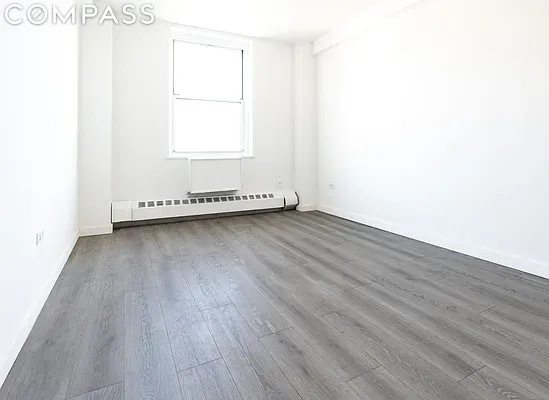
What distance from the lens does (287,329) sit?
1661 millimetres

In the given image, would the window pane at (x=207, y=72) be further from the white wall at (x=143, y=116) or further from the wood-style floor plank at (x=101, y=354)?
the wood-style floor plank at (x=101, y=354)

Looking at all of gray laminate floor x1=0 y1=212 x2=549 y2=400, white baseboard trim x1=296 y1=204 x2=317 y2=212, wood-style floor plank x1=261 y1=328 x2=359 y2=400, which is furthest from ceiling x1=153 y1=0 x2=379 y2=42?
wood-style floor plank x1=261 y1=328 x2=359 y2=400

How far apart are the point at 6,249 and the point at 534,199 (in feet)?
11.1

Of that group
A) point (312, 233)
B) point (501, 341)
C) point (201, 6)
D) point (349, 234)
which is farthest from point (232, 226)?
point (501, 341)

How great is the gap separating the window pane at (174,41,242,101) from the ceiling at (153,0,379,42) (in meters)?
0.35

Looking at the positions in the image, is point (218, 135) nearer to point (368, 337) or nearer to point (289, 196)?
point (289, 196)

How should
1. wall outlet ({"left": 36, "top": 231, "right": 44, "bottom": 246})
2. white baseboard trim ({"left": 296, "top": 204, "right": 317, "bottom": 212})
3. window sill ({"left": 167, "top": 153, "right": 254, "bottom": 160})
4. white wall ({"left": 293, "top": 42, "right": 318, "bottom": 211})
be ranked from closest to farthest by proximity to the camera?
1. wall outlet ({"left": 36, "top": 231, "right": 44, "bottom": 246})
2. window sill ({"left": 167, "top": 153, "right": 254, "bottom": 160})
3. white wall ({"left": 293, "top": 42, "right": 318, "bottom": 211})
4. white baseboard trim ({"left": 296, "top": 204, "right": 317, "bottom": 212})

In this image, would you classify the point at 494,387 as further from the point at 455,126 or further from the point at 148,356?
the point at 455,126

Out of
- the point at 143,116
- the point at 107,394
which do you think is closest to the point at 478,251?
the point at 107,394

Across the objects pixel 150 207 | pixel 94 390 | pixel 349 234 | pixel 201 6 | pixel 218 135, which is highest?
pixel 201 6

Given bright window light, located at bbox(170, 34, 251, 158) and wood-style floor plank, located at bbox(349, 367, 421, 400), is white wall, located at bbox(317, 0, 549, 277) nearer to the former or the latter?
bright window light, located at bbox(170, 34, 251, 158)

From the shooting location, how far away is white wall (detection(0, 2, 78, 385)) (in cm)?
136

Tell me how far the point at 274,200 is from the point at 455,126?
9.01ft

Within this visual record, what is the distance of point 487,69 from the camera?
2697 mm
